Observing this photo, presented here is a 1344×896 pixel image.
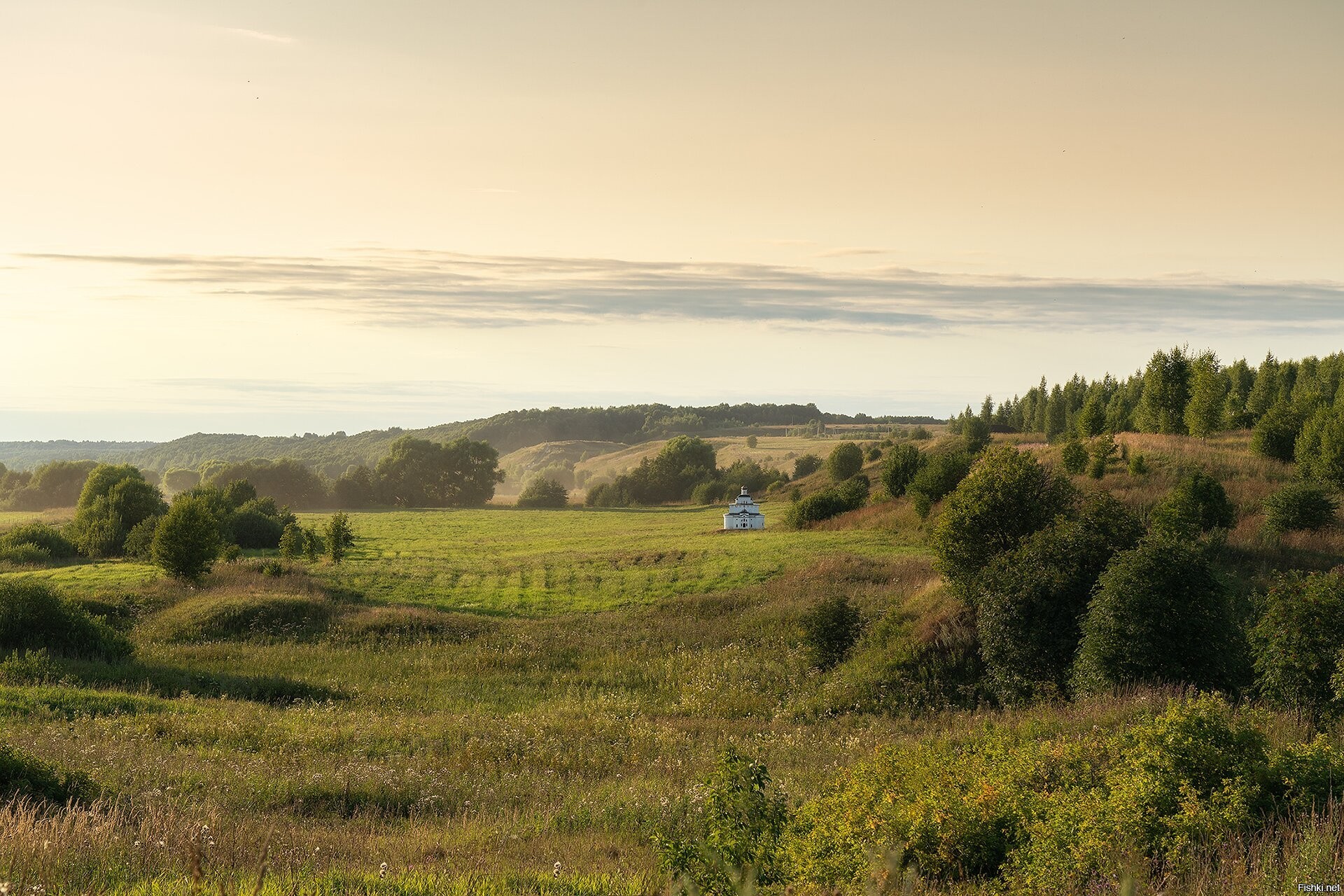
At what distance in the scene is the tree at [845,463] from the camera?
3890 inches

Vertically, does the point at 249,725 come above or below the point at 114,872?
below

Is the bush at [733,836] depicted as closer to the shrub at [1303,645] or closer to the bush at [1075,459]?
the shrub at [1303,645]

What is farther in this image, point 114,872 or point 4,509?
point 4,509

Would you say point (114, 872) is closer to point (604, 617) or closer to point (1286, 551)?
point (604, 617)

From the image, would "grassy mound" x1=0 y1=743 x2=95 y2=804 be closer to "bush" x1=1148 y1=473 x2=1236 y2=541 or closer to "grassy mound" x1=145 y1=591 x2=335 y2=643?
"grassy mound" x1=145 y1=591 x2=335 y2=643

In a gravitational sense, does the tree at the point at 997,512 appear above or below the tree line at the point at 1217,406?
below

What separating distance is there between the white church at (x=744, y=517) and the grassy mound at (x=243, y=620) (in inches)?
1412

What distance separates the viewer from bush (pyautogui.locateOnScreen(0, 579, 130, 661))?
28.1 metres

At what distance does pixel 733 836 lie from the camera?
812 centimetres

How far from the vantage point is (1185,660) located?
20.3 metres

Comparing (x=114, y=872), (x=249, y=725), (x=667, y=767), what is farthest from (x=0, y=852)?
(x=249, y=725)

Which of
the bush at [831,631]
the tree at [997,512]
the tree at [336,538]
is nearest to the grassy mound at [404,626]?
the bush at [831,631]

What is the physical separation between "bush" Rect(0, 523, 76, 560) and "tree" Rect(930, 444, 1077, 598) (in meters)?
60.9

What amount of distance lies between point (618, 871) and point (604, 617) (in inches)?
1196
